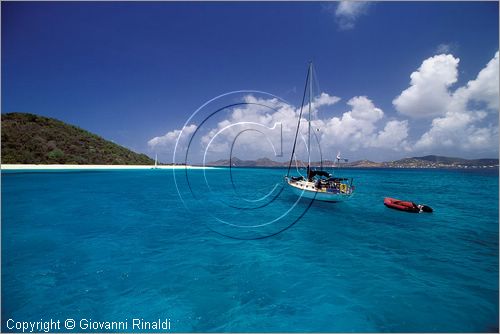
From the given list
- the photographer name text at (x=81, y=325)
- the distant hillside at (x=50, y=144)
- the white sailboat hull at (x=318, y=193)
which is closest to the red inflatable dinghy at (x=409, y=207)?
the white sailboat hull at (x=318, y=193)

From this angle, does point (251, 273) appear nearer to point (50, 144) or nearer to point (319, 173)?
point (319, 173)

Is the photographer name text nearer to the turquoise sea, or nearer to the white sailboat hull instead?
the turquoise sea

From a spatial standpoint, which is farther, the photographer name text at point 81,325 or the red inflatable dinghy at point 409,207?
the red inflatable dinghy at point 409,207

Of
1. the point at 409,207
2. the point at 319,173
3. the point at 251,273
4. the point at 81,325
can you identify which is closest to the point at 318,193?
the point at 319,173

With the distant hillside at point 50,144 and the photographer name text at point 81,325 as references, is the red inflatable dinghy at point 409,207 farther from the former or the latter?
the distant hillside at point 50,144

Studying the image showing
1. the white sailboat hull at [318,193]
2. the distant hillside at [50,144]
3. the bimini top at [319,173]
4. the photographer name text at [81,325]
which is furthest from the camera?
the distant hillside at [50,144]

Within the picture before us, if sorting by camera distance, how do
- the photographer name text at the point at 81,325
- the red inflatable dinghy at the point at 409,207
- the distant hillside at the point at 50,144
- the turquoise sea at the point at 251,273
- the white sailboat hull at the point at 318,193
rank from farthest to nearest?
the distant hillside at the point at 50,144, the white sailboat hull at the point at 318,193, the red inflatable dinghy at the point at 409,207, the turquoise sea at the point at 251,273, the photographer name text at the point at 81,325

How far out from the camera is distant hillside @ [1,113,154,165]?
78.9 metres

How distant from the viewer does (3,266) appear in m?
11.3

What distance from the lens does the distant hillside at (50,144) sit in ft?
259

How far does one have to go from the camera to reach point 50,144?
90.1 meters

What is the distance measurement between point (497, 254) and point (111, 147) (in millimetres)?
155587

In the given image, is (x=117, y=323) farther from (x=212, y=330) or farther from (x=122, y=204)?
(x=122, y=204)

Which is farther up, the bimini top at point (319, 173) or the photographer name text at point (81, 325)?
the bimini top at point (319, 173)
